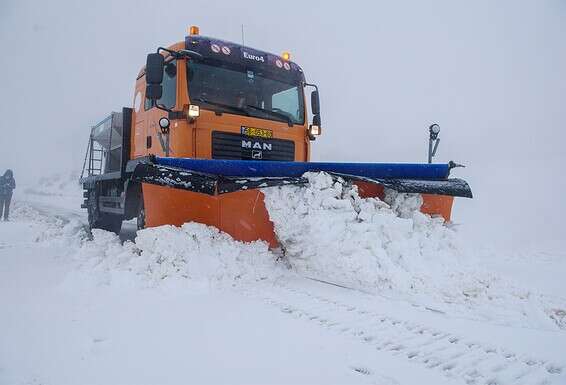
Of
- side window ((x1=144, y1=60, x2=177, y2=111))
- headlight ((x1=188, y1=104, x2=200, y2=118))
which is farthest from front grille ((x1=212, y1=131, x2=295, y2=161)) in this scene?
side window ((x1=144, y1=60, x2=177, y2=111))

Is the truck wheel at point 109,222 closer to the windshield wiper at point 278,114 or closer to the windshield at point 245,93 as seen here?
the windshield at point 245,93

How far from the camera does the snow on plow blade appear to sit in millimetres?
Answer: 3756

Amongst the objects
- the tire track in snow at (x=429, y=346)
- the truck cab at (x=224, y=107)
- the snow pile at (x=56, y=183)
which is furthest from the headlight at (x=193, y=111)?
the snow pile at (x=56, y=183)

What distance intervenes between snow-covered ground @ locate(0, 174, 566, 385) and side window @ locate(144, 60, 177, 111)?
185cm

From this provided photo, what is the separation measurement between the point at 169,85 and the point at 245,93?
99 centimetres

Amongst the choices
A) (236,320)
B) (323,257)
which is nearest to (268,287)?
(323,257)

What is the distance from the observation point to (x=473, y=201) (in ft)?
42.3

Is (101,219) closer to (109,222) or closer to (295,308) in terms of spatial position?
(109,222)

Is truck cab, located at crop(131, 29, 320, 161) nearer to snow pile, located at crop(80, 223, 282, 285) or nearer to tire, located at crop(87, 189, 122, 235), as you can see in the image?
snow pile, located at crop(80, 223, 282, 285)

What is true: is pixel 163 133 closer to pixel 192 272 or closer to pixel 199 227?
pixel 199 227

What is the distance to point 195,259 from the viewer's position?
3.67 m

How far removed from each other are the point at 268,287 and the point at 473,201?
445 inches

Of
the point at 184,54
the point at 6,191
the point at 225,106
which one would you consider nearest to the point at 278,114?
the point at 225,106

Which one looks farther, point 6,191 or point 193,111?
point 6,191
